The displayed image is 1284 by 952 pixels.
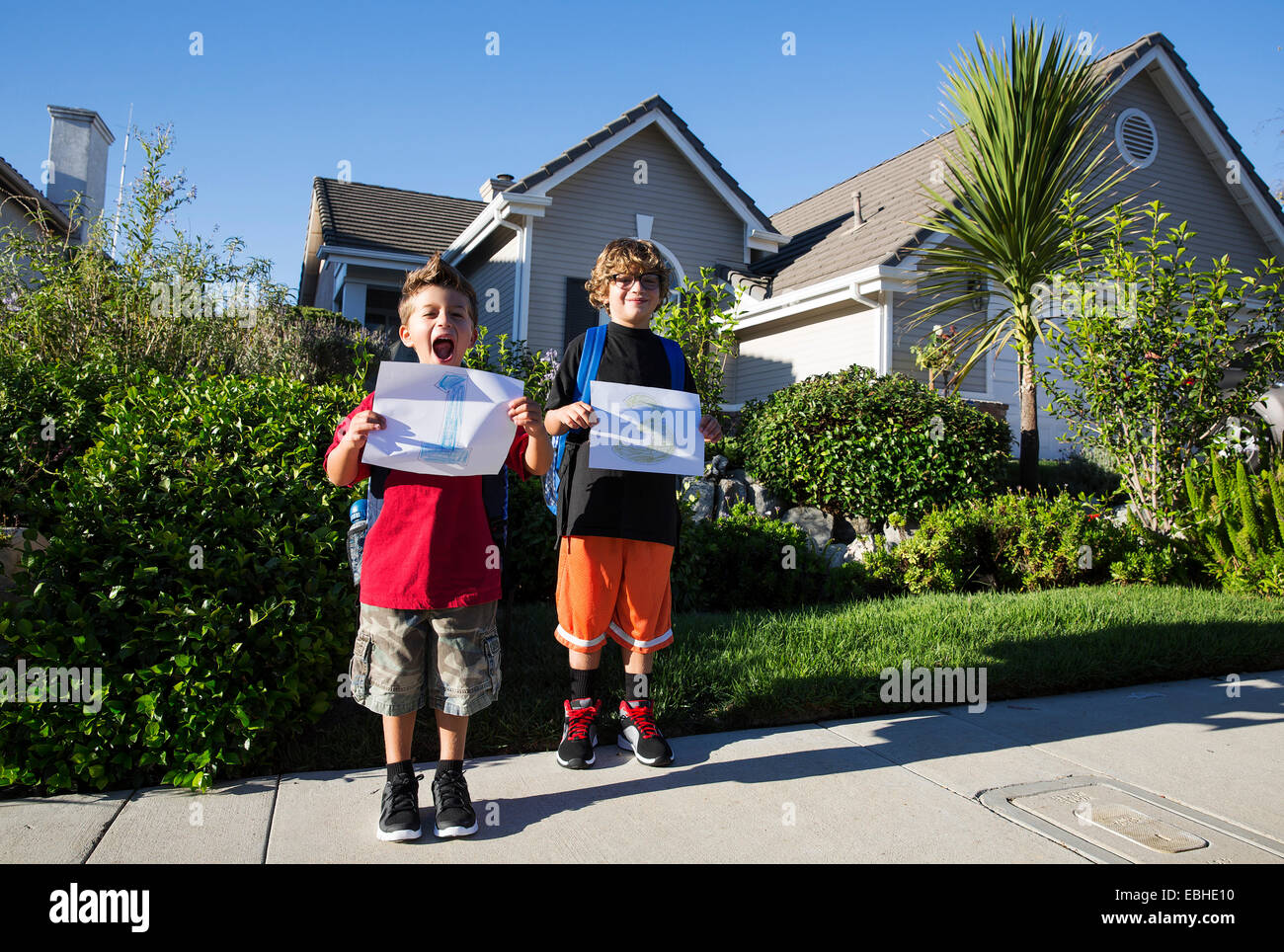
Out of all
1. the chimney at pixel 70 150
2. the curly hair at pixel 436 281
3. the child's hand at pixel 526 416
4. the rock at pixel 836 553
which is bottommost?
the rock at pixel 836 553

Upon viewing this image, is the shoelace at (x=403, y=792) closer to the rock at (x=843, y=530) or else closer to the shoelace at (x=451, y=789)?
the shoelace at (x=451, y=789)

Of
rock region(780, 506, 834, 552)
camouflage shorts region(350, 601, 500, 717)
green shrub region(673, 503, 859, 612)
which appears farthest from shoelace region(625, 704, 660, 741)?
rock region(780, 506, 834, 552)

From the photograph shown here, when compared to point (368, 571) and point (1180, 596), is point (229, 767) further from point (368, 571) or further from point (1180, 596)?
point (1180, 596)

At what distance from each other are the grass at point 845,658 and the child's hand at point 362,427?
4.34 ft

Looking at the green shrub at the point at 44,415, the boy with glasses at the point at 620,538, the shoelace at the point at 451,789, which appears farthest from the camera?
the green shrub at the point at 44,415

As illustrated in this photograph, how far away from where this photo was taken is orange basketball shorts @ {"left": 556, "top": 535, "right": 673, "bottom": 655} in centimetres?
336

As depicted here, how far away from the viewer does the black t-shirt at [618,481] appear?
3.29 m

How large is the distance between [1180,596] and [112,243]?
26.3ft

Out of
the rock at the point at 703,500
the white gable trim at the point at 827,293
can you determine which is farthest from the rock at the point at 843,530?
the white gable trim at the point at 827,293

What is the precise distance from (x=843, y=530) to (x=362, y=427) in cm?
683

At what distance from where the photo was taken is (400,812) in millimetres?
2645

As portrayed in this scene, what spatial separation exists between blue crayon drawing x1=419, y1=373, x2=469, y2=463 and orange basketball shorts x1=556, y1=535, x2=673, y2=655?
2.45ft
